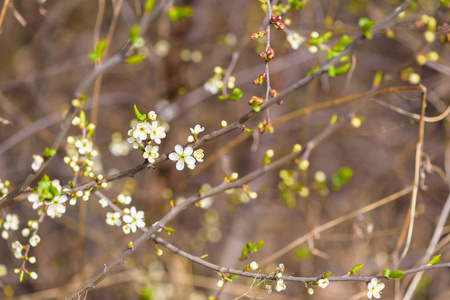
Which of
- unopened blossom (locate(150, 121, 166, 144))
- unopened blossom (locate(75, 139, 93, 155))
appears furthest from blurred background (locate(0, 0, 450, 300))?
unopened blossom (locate(150, 121, 166, 144))

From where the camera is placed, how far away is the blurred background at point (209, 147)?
2.87m

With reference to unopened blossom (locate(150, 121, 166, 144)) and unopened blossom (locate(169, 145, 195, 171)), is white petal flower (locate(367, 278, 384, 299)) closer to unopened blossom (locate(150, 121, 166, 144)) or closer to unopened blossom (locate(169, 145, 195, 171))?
unopened blossom (locate(169, 145, 195, 171))

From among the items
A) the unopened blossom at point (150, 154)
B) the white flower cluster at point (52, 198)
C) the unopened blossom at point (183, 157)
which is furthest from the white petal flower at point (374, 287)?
the white flower cluster at point (52, 198)

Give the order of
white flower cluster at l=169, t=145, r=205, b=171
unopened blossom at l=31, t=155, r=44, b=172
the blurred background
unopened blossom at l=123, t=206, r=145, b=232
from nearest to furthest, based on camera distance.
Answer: unopened blossom at l=31, t=155, r=44, b=172
white flower cluster at l=169, t=145, r=205, b=171
unopened blossom at l=123, t=206, r=145, b=232
the blurred background

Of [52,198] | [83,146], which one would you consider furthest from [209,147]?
[52,198]

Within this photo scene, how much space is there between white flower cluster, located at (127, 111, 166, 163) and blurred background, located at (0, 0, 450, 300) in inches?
41.6

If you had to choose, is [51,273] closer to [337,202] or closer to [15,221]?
[15,221]

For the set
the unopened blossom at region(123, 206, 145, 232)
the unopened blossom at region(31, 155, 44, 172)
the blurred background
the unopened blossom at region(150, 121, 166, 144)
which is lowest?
the blurred background

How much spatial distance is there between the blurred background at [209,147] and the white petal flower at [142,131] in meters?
1.09

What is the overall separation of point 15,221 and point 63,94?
9.72ft

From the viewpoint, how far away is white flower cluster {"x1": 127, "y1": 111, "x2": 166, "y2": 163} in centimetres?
120

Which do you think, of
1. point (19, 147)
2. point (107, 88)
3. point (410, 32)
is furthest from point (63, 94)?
point (410, 32)

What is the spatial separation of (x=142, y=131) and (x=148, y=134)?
1.0 inches

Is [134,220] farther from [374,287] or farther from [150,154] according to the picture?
[374,287]
